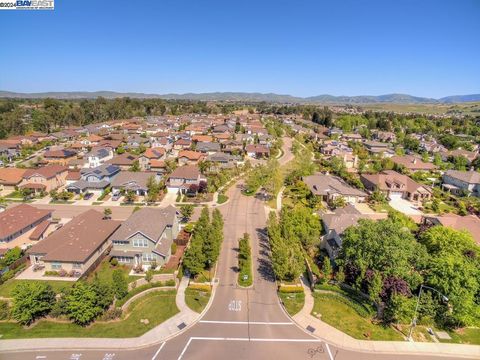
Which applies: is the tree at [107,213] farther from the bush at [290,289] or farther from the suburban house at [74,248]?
the bush at [290,289]

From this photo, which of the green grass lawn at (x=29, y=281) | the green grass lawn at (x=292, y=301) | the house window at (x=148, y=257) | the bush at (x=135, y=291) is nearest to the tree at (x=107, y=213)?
the house window at (x=148, y=257)

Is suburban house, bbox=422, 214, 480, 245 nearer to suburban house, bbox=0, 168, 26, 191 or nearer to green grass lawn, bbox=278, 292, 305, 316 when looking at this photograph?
green grass lawn, bbox=278, 292, 305, 316

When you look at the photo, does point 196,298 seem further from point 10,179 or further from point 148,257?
point 10,179

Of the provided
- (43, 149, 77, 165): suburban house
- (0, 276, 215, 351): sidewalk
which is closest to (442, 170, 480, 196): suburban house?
(0, 276, 215, 351): sidewalk

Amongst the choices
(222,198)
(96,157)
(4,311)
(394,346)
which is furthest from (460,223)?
(96,157)

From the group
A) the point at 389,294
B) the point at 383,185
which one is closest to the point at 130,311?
the point at 389,294
